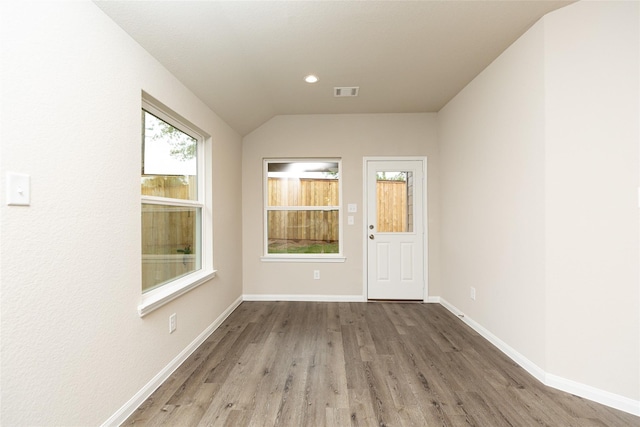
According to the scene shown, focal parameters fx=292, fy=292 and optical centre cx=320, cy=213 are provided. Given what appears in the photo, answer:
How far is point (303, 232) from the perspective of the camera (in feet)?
13.6

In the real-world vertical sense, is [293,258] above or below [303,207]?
below

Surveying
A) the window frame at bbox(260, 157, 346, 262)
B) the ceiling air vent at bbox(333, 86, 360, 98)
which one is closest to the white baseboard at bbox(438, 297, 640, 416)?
the window frame at bbox(260, 157, 346, 262)

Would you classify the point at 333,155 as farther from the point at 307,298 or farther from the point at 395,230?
the point at 307,298

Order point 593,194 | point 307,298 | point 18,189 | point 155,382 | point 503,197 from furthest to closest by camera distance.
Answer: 1. point 307,298
2. point 503,197
3. point 155,382
4. point 593,194
5. point 18,189

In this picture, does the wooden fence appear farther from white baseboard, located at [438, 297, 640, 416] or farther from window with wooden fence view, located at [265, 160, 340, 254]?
white baseboard, located at [438, 297, 640, 416]

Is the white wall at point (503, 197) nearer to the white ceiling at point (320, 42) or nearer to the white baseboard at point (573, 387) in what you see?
the white baseboard at point (573, 387)

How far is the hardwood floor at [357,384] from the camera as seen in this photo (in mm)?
1713

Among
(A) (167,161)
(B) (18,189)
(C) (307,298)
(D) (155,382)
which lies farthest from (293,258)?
(B) (18,189)

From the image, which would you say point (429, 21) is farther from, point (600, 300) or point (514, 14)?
point (600, 300)

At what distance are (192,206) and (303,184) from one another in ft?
5.65

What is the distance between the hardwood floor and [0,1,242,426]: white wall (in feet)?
1.37

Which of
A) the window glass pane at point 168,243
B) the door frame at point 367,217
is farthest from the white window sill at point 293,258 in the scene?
the window glass pane at point 168,243

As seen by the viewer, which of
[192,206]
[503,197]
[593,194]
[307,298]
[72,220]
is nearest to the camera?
[72,220]

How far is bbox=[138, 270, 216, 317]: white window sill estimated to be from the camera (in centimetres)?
192
